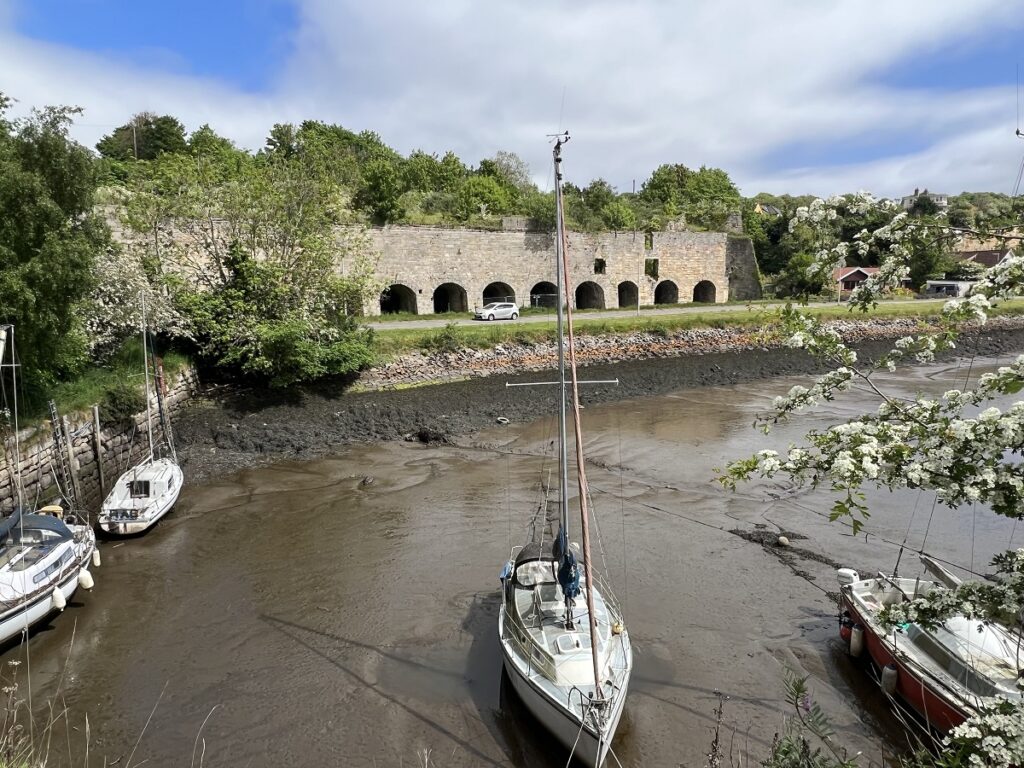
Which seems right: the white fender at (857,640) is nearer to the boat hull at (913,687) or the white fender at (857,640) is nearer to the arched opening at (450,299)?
the boat hull at (913,687)

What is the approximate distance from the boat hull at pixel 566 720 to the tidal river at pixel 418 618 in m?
0.48

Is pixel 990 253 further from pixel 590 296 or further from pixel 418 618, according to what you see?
pixel 418 618

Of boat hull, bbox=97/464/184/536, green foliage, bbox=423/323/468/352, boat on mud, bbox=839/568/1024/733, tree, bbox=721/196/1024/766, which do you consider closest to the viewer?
tree, bbox=721/196/1024/766

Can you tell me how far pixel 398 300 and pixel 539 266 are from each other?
941 centimetres

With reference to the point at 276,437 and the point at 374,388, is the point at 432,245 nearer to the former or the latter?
the point at 374,388

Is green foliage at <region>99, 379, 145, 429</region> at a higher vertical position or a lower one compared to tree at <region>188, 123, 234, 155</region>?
lower

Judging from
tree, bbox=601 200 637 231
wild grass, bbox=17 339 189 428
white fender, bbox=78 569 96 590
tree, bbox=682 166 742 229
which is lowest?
white fender, bbox=78 569 96 590

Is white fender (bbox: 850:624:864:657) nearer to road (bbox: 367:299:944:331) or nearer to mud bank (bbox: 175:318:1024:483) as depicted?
mud bank (bbox: 175:318:1024:483)

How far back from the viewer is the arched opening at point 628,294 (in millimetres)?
45344

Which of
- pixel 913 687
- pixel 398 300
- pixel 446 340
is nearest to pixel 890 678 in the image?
pixel 913 687

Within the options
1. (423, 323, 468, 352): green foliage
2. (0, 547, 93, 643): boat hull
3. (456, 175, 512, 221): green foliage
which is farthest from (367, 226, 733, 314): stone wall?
(0, 547, 93, 643): boat hull

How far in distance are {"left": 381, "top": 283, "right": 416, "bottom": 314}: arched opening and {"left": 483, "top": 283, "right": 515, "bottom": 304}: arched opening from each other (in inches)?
215

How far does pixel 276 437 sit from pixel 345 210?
9649mm

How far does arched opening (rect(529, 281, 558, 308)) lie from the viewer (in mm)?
43688
